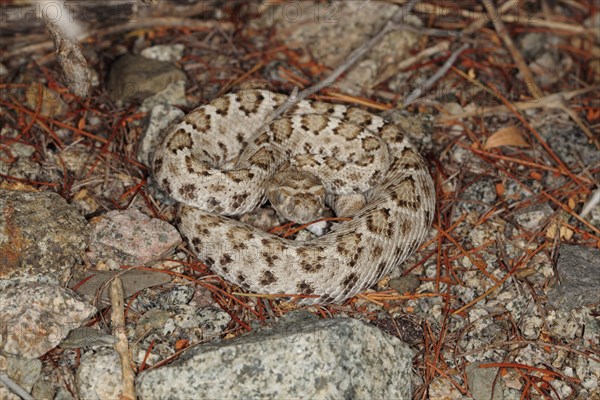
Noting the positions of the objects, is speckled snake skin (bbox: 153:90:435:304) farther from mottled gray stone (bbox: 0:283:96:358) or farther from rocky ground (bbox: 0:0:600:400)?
mottled gray stone (bbox: 0:283:96:358)

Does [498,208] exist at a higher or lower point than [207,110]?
lower

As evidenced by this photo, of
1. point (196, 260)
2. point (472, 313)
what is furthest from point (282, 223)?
point (472, 313)

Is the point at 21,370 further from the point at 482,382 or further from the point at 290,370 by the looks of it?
the point at 482,382

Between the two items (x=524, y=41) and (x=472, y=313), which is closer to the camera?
(x=472, y=313)

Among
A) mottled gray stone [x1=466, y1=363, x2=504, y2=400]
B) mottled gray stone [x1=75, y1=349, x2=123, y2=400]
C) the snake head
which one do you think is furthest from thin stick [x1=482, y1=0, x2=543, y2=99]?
mottled gray stone [x1=75, y1=349, x2=123, y2=400]

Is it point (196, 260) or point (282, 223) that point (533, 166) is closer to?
point (282, 223)

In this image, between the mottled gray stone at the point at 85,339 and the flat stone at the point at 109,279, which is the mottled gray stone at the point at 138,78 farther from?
the mottled gray stone at the point at 85,339
